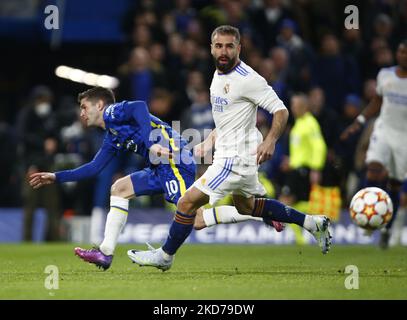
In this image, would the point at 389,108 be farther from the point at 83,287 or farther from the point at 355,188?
the point at 83,287

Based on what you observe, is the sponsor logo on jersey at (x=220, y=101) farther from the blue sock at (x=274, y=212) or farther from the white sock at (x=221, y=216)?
the white sock at (x=221, y=216)

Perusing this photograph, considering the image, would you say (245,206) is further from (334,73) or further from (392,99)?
(334,73)

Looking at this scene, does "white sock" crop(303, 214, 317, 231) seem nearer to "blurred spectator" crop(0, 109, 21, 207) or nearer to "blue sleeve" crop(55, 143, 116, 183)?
"blue sleeve" crop(55, 143, 116, 183)

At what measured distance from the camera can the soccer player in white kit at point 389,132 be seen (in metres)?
12.5

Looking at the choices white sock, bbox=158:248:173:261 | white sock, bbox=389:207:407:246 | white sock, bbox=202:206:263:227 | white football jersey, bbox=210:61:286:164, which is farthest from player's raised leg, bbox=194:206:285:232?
white sock, bbox=389:207:407:246

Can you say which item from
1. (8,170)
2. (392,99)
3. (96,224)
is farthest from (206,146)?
(8,170)

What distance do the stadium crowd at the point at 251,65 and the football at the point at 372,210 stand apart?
14.2ft

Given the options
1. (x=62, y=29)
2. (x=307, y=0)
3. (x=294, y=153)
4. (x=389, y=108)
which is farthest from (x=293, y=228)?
(x=62, y=29)

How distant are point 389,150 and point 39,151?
6.17 meters

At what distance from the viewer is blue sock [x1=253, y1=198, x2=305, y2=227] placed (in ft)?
31.6

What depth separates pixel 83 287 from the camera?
8.31 metres

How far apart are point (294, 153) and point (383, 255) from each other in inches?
158

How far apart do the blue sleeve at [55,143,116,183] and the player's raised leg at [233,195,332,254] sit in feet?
4.11

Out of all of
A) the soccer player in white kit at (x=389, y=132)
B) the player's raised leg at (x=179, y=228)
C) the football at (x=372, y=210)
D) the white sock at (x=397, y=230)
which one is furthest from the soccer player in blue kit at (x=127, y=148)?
the white sock at (x=397, y=230)
